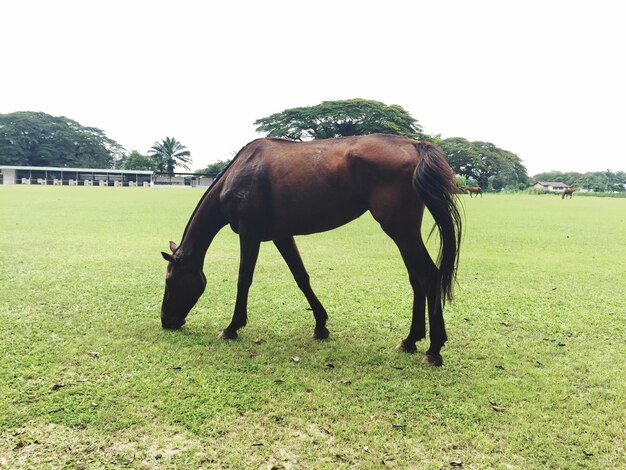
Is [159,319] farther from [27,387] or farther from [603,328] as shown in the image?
[603,328]

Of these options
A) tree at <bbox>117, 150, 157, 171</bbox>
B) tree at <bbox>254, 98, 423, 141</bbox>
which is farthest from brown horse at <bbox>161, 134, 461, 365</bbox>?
tree at <bbox>117, 150, 157, 171</bbox>

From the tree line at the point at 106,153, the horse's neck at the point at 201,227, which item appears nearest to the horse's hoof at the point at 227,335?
the horse's neck at the point at 201,227

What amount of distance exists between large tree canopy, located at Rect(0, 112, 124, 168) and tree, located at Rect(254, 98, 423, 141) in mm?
41055

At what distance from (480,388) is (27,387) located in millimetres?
3000

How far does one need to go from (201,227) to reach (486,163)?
72776mm

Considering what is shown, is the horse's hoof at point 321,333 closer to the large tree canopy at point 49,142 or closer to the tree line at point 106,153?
the tree line at point 106,153

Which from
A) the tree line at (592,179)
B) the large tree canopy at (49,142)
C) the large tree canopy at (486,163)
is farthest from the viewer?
the tree line at (592,179)

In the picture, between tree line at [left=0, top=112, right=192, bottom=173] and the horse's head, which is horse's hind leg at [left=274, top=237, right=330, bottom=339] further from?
tree line at [left=0, top=112, right=192, bottom=173]

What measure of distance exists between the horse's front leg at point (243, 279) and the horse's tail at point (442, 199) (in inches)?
60.1

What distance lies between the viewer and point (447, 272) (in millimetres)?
3221

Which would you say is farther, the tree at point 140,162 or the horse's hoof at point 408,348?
the tree at point 140,162

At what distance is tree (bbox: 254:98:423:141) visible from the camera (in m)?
44.5

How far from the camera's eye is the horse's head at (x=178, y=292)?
3.93 meters

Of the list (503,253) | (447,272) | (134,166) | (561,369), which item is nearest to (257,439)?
(447,272)
